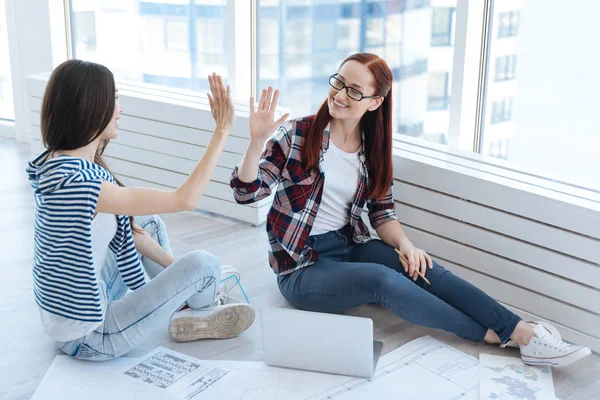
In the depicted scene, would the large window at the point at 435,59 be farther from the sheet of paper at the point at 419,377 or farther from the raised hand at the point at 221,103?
the raised hand at the point at 221,103

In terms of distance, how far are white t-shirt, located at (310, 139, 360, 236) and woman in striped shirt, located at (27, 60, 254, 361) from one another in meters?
0.40

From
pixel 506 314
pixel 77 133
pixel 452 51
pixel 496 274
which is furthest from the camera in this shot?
pixel 452 51

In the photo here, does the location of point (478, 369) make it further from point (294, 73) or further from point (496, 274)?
point (294, 73)

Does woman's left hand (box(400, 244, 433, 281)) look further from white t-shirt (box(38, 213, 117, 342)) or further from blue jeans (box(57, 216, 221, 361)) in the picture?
white t-shirt (box(38, 213, 117, 342))

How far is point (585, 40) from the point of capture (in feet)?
8.68

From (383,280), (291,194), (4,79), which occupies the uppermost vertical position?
(4,79)

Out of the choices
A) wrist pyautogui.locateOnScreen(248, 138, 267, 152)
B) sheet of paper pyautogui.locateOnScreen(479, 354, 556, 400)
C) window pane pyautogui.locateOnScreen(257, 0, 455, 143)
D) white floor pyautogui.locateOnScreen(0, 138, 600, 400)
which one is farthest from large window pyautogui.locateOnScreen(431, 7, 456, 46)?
sheet of paper pyautogui.locateOnScreen(479, 354, 556, 400)

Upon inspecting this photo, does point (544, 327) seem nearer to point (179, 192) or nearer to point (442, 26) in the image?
point (179, 192)

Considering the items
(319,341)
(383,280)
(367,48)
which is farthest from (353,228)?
(367,48)

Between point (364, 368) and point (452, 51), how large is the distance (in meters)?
1.39

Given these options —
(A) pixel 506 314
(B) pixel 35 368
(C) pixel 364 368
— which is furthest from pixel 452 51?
(B) pixel 35 368

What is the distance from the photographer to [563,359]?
6.99 ft

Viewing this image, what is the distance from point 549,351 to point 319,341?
639 millimetres

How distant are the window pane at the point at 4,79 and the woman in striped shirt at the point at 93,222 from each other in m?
2.81
